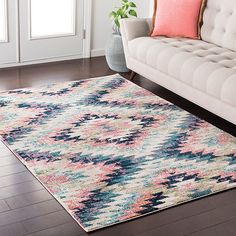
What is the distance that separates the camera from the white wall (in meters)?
4.94

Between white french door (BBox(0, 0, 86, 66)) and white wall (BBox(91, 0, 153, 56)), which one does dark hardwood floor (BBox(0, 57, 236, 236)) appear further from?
white wall (BBox(91, 0, 153, 56))

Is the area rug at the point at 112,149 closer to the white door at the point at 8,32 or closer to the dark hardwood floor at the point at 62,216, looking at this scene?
the dark hardwood floor at the point at 62,216

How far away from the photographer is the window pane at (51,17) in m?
4.64

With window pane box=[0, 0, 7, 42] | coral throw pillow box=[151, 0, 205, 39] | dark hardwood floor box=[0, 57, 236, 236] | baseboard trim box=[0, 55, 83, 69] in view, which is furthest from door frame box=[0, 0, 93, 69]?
dark hardwood floor box=[0, 57, 236, 236]

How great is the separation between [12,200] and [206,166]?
43.4 inches

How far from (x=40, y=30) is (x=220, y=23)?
5.34 ft

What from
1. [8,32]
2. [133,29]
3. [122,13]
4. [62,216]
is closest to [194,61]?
[133,29]

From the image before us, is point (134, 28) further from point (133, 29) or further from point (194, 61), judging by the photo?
point (194, 61)

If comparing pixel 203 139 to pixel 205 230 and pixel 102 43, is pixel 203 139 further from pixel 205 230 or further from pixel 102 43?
pixel 102 43

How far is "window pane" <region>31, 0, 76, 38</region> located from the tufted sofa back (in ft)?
4.28

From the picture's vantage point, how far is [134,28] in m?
4.22

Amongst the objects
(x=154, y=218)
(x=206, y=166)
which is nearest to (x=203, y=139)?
(x=206, y=166)

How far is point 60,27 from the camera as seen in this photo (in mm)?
4809

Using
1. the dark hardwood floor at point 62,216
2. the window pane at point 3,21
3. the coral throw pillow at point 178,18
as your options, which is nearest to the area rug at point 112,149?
the dark hardwood floor at point 62,216
